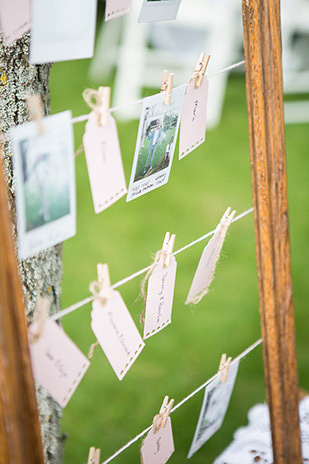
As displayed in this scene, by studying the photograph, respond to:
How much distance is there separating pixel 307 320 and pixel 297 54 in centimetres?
246

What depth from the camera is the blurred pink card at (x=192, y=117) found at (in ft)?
3.28

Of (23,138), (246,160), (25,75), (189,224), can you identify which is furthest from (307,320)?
(23,138)

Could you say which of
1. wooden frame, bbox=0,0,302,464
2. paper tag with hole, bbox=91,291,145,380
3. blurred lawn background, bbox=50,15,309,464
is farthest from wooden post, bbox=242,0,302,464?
blurred lawn background, bbox=50,15,309,464

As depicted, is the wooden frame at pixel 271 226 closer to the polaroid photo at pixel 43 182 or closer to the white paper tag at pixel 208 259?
the white paper tag at pixel 208 259

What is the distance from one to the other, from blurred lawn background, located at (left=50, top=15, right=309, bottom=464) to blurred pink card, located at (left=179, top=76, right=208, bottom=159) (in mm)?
1004

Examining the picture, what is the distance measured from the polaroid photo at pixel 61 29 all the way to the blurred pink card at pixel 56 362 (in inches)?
12.7

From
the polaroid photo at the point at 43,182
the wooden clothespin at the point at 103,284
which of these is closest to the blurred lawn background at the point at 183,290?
the wooden clothespin at the point at 103,284

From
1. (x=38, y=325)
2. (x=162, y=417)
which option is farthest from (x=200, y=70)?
(x=162, y=417)

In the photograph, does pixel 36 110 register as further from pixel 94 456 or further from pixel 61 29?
pixel 94 456

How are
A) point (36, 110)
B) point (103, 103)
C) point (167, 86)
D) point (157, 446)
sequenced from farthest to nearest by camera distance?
point (157, 446) < point (167, 86) < point (103, 103) < point (36, 110)

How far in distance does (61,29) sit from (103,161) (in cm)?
18

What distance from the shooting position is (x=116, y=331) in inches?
36.7

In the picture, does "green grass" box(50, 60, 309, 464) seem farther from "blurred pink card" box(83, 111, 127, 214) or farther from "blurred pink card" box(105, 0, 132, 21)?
"blurred pink card" box(105, 0, 132, 21)

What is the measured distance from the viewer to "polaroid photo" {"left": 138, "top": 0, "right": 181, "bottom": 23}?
0.93 metres
